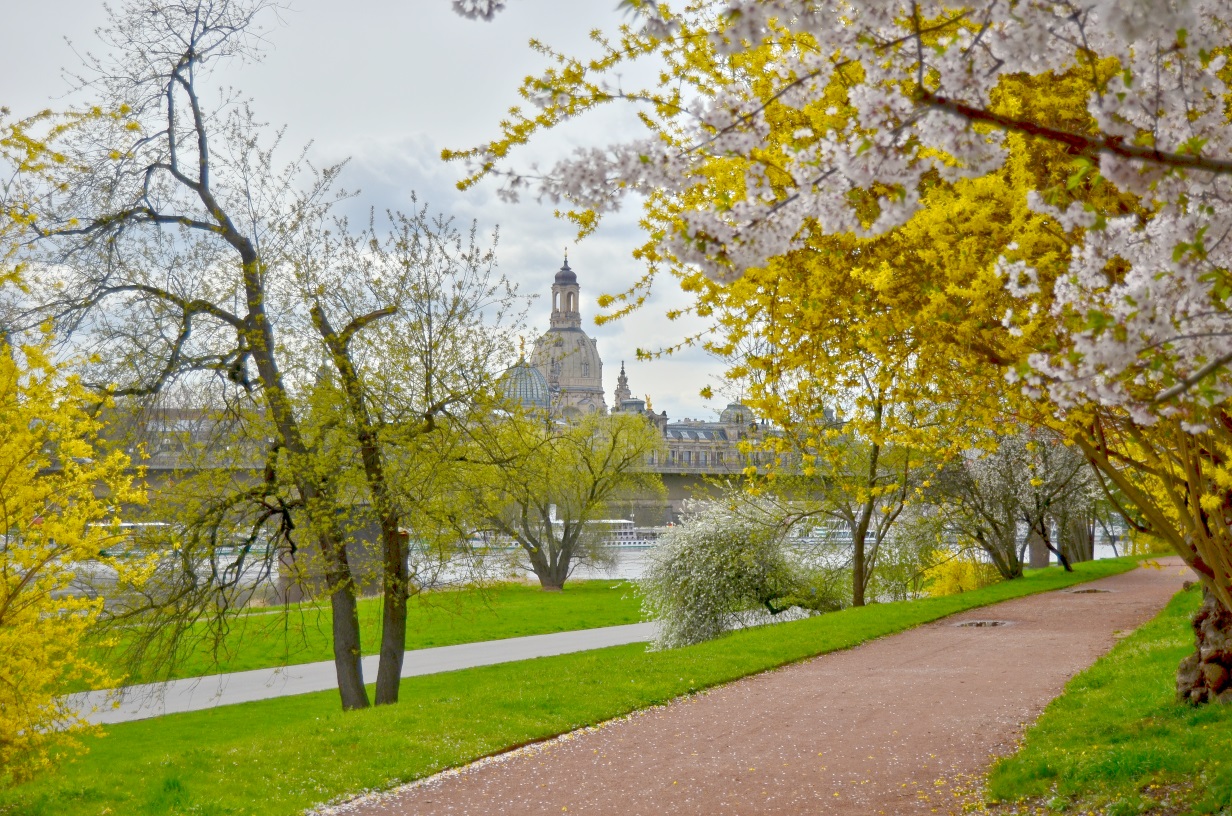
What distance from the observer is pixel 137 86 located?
11602 mm

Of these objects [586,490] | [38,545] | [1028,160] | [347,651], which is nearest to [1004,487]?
[586,490]

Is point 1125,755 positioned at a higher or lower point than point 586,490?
lower

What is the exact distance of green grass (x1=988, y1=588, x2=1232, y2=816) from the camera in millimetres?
5805

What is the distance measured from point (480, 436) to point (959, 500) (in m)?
15.1

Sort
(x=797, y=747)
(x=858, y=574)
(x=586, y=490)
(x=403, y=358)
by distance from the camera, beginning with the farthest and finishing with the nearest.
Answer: (x=586, y=490)
(x=858, y=574)
(x=403, y=358)
(x=797, y=747)

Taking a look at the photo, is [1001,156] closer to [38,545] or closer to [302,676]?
[38,545]

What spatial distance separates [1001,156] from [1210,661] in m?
6.09

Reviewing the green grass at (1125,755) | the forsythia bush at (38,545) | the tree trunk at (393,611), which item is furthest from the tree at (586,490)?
the green grass at (1125,755)

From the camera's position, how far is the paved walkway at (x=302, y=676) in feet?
51.8

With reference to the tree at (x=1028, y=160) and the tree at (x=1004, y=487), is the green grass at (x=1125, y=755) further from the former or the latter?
the tree at (x=1004, y=487)

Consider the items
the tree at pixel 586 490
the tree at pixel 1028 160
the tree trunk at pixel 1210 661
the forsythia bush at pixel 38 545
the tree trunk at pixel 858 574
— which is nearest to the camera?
the tree at pixel 1028 160

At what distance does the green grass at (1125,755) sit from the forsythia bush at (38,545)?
23.7 feet

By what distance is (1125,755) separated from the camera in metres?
6.56

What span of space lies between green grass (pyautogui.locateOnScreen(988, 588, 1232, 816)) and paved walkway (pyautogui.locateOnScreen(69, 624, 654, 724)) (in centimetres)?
958
